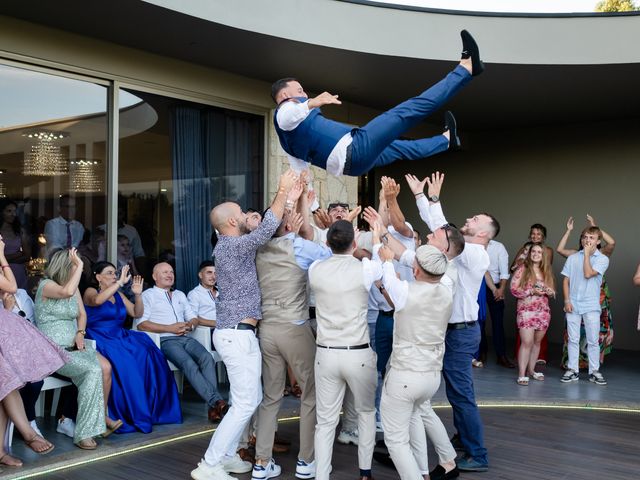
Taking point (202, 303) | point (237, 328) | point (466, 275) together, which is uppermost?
point (466, 275)

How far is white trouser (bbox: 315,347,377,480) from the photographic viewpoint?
3.80 m

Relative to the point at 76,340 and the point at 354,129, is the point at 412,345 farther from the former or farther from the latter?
the point at 76,340

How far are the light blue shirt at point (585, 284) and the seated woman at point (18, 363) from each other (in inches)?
199

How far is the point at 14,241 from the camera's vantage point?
5672 mm

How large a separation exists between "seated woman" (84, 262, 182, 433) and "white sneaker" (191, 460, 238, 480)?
1146mm

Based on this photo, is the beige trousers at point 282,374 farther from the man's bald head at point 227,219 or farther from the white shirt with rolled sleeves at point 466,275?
the white shirt with rolled sleeves at point 466,275

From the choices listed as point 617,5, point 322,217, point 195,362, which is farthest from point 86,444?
point 617,5

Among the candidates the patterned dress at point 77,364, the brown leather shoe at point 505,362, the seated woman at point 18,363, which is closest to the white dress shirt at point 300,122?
the seated woman at point 18,363

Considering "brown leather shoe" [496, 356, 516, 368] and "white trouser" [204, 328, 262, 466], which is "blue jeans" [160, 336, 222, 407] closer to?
"white trouser" [204, 328, 262, 466]

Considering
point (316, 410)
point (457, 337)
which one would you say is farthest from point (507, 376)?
point (316, 410)

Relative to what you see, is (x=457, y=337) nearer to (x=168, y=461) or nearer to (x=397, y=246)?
(x=397, y=246)

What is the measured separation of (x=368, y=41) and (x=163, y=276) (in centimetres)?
277

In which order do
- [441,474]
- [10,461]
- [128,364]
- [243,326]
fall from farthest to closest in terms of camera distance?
[128,364]
[10,461]
[441,474]
[243,326]

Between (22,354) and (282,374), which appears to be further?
(22,354)
